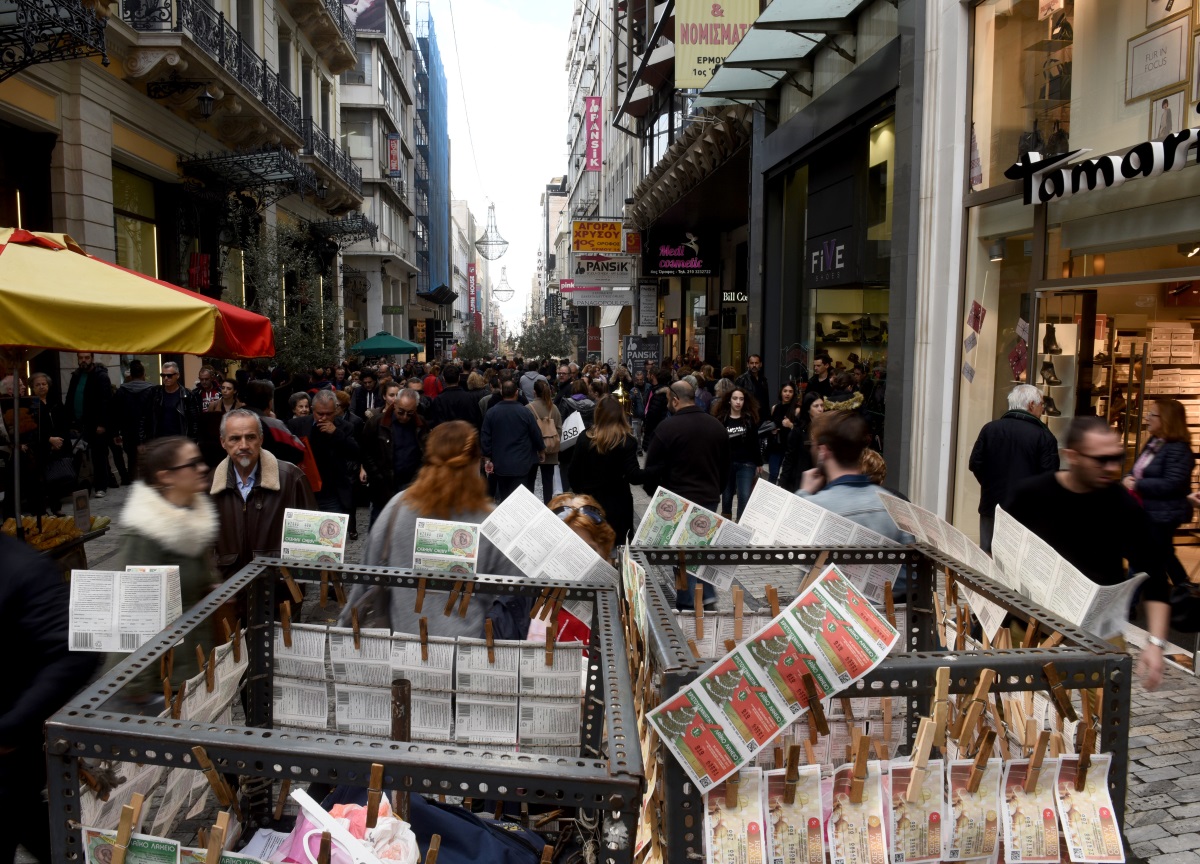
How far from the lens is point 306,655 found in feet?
10.8

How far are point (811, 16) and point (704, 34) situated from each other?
4.61m

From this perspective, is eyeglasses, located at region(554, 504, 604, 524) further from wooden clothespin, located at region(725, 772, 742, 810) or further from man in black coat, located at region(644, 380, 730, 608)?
man in black coat, located at region(644, 380, 730, 608)

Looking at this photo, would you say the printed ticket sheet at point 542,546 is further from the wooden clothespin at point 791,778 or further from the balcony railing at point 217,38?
the balcony railing at point 217,38

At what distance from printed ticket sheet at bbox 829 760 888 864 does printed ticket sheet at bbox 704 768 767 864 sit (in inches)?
7.0

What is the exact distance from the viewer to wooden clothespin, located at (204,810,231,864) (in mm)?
1813

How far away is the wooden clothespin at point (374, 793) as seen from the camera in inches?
68.6

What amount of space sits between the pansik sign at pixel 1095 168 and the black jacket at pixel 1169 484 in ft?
6.61

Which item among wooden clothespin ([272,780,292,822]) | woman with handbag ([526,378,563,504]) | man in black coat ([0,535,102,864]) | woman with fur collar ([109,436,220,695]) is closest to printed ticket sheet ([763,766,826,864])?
wooden clothespin ([272,780,292,822])

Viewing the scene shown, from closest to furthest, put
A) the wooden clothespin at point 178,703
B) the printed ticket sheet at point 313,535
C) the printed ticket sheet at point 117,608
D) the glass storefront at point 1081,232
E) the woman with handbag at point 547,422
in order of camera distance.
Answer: the wooden clothespin at point 178,703
the printed ticket sheet at point 117,608
the printed ticket sheet at point 313,535
the glass storefront at point 1081,232
the woman with handbag at point 547,422

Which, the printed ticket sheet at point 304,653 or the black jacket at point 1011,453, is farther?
the black jacket at point 1011,453

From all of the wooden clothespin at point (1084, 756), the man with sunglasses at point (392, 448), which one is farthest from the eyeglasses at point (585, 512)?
the man with sunglasses at point (392, 448)

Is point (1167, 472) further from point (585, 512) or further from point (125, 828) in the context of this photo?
point (125, 828)

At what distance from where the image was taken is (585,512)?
15.3 feet

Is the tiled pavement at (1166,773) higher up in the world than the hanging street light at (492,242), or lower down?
lower down
